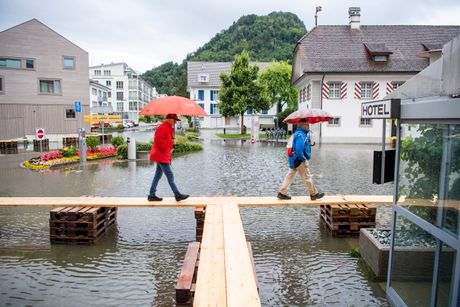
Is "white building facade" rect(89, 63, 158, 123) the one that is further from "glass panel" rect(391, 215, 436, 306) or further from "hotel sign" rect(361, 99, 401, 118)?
"glass panel" rect(391, 215, 436, 306)

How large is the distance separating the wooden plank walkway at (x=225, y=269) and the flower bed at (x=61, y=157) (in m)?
14.0

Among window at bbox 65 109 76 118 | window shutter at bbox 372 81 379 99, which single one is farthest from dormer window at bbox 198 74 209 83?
window shutter at bbox 372 81 379 99

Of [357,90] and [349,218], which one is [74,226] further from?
[357,90]

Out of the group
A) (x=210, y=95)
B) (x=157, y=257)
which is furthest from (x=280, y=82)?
(x=157, y=257)

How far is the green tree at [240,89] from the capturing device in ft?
143

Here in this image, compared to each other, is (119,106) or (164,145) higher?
(119,106)

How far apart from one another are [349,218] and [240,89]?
A: 120 feet

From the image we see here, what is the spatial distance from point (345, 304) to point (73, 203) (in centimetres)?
531

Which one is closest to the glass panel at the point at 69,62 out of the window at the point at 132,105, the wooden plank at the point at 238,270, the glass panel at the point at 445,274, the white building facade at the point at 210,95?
the white building facade at the point at 210,95

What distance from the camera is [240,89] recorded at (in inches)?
1714

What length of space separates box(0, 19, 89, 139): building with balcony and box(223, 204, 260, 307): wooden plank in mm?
36008

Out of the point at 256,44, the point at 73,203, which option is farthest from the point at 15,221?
the point at 256,44

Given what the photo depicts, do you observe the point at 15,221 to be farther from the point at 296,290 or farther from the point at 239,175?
the point at 239,175

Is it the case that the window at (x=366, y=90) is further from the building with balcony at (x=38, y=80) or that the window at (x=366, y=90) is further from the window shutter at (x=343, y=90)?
the building with balcony at (x=38, y=80)
